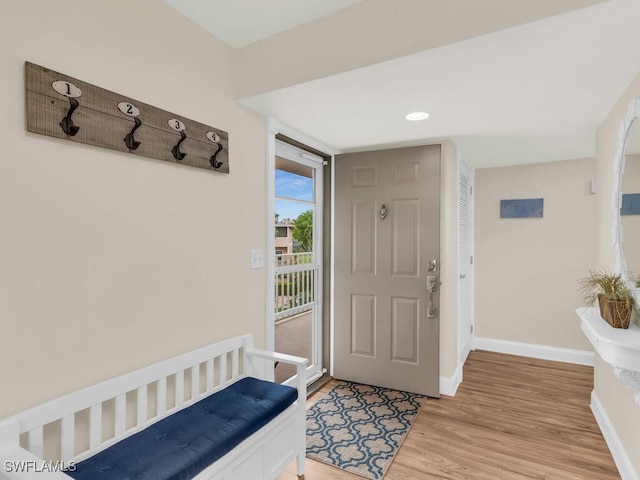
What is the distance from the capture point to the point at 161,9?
1.66 m

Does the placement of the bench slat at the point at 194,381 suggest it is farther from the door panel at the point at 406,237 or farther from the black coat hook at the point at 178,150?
the door panel at the point at 406,237

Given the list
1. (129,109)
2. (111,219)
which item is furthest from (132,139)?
(111,219)

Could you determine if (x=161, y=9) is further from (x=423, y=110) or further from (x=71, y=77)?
(x=423, y=110)

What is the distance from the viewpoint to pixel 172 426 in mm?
1506

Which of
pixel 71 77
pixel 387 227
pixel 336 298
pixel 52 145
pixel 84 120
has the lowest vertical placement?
pixel 336 298

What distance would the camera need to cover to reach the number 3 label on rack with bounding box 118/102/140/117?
58.3 inches

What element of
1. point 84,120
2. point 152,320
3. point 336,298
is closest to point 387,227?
point 336,298

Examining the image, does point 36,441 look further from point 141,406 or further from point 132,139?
point 132,139

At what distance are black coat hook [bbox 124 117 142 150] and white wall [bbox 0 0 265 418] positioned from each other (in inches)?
1.9

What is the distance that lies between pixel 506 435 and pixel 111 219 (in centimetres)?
270

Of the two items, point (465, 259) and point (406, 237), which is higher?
point (406, 237)

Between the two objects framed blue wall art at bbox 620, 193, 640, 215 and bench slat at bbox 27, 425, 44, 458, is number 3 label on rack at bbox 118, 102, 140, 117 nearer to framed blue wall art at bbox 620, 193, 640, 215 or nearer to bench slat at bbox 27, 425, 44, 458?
bench slat at bbox 27, 425, 44, 458

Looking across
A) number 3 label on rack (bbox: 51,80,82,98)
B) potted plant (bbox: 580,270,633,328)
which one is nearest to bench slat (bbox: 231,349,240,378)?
number 3 label on rack (bbox: 51,80,82,98)

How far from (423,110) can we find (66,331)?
216cm
